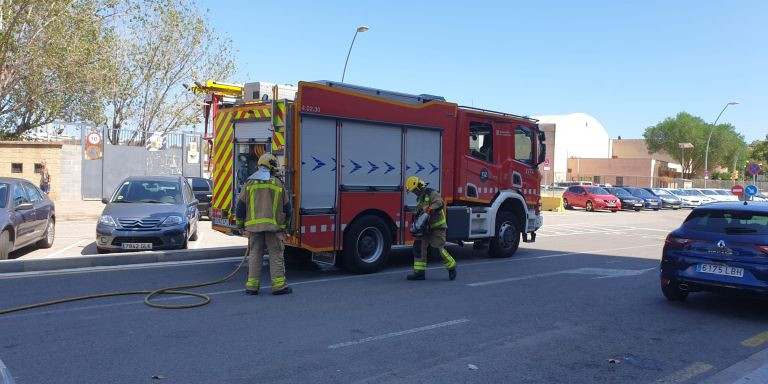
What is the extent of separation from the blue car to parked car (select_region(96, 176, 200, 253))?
8.17 metres

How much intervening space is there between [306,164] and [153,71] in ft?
80.2

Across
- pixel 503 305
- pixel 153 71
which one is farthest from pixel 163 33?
pixel 503 305

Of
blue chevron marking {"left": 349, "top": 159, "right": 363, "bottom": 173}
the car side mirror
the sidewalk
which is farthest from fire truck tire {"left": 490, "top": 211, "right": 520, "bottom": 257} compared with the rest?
the sidewalk

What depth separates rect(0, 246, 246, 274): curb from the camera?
30.3 ft

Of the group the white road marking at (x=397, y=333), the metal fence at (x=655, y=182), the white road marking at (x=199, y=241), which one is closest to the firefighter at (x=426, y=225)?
the white road marking at (x=397, y=333)

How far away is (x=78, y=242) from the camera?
1323 centimetres

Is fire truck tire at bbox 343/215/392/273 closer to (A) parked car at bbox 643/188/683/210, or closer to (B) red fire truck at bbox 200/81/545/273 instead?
(B) red fire truck at bbox 200/81/545/273

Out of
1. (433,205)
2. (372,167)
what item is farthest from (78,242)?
(433,205)

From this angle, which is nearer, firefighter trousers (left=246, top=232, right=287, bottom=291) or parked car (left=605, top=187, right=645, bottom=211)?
firefighter trousers (left=246, top=232, right=287, bottom=291)

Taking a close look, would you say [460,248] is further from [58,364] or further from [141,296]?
[58,364]

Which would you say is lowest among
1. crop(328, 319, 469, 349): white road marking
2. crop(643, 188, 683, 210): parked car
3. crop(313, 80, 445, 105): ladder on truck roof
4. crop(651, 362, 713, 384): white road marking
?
crop(651, 362, 713, 384): white road marking

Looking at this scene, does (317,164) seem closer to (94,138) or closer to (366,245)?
(366,245)

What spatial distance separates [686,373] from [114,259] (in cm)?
853

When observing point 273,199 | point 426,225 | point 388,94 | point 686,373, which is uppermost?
point 388,94
